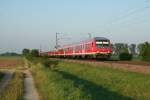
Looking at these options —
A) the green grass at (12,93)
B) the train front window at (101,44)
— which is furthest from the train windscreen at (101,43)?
the green grass at (12,93)

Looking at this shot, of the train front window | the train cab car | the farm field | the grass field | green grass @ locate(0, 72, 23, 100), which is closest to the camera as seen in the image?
the grass field

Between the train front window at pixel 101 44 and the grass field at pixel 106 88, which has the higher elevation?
the train front window at pixel 101 44

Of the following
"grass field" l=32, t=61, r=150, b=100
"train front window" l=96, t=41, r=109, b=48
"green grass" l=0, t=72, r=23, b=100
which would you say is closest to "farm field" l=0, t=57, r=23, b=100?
"green grass" l=0, t=72, r=23, b=100

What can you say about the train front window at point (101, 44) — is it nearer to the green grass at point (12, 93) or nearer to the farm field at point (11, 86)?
the farm field at point (11, 86)

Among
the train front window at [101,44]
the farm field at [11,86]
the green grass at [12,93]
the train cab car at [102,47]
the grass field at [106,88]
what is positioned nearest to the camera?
the grass field at [106,88]

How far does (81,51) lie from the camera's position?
56.5 meters

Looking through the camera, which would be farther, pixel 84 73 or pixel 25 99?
pixel 84 73

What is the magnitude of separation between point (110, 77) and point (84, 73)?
340 inches

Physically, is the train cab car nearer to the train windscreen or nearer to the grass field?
the train windscreen

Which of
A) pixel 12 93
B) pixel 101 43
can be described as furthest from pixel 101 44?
pixel 12 93

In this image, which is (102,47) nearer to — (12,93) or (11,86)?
(11,86)

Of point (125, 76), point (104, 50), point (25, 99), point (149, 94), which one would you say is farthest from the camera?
point (104, 50)

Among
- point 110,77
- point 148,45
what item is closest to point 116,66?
point 110,77

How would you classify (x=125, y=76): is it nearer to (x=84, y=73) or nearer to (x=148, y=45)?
(x=84, y=73)
